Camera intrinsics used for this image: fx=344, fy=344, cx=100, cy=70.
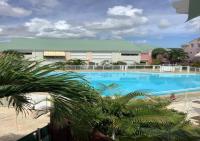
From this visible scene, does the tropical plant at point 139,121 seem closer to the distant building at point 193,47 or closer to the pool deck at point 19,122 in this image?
the pool deck at point 19,122

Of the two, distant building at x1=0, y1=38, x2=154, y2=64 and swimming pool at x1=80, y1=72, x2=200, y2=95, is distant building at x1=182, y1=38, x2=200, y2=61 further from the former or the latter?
swimming pool at x1=80, y1=72, x2=200, y2=95

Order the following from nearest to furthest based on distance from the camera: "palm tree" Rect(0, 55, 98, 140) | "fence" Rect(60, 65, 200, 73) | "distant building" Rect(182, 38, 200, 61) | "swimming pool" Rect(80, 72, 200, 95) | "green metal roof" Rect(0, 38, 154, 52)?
"palm tree" Rect(0, 55, 98, 140) < "swimming pool" Rect(80, 72, 200, 95) < "fence" Rect(60, 65, 200, 73) < "green metal roof" Rect(0, 38, 154, 52) < "distant building" Rect(182, 38, 200, 61)

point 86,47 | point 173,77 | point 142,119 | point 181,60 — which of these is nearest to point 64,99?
point 142,119

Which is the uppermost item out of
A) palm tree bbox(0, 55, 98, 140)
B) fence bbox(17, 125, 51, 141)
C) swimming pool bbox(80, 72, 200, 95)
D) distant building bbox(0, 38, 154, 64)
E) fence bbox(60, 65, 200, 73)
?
distant building bbox(0, 38, 154, 64)

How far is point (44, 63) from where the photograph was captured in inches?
158

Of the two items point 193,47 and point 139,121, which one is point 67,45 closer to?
point 193,47

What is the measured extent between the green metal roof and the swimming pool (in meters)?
27.4

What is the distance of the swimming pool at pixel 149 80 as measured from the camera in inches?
1150

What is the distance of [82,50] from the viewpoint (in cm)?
6253

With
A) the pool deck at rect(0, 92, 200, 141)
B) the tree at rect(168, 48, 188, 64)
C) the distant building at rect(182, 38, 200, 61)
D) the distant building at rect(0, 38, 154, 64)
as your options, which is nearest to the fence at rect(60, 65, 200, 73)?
the tree at rect(168, 48, 188, 64)

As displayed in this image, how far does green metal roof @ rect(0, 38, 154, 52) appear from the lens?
63.7m

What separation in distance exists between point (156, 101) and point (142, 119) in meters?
1.23

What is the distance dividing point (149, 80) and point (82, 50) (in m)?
30.8

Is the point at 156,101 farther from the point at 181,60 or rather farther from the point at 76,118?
the point at 181,60
